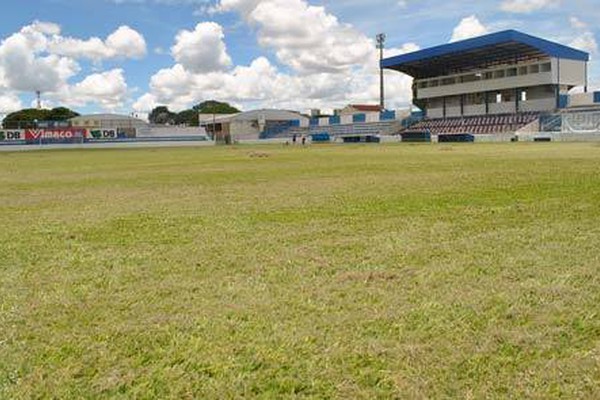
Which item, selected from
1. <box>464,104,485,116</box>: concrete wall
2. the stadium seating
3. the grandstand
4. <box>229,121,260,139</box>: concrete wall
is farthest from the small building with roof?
<box>464,104,485,116</box>: concrete wall

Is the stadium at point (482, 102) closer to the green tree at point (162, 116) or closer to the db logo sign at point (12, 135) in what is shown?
the db logo sign at point (12, 135)

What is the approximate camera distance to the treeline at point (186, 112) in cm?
16975

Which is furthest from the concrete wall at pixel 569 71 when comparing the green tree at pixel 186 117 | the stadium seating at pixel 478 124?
the green tree at pixel 186 117

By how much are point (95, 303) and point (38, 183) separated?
16980mm

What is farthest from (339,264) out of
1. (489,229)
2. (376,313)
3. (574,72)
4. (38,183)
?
(574,72)

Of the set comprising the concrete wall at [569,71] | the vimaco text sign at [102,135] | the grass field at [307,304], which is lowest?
the grass field at [307,304]

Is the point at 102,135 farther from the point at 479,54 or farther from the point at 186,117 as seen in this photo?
the point at 186,117

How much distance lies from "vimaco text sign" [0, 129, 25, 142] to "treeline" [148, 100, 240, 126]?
85544 millimetres

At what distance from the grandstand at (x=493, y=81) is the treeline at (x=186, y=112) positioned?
277 ft

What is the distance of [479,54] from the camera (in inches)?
3297

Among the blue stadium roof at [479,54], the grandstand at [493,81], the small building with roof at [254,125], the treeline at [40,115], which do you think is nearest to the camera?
the blue stadium roof at [479,54]

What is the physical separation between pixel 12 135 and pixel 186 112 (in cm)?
9482

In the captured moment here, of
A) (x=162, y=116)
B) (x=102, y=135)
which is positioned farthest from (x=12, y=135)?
(x=162, y=116)

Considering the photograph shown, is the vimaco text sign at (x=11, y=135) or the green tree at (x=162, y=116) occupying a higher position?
the green tree at (x=162, y=116)
